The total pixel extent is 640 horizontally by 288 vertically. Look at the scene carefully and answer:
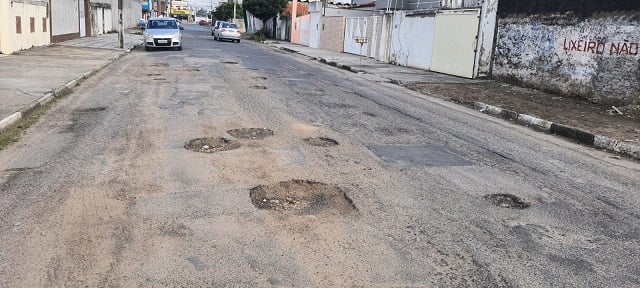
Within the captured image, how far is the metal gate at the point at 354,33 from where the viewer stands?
28413 mm

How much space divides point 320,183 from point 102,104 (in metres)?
6.33

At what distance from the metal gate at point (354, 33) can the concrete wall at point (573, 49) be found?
40.7ft

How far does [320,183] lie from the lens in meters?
5.47

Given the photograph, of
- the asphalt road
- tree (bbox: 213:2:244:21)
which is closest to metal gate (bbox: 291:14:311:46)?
the asphalt road

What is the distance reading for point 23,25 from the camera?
20406mm

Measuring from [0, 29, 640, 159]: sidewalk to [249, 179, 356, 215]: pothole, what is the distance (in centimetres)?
490

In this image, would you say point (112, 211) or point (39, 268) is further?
point (112, 211)

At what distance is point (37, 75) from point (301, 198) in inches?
441

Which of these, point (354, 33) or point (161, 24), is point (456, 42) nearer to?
point (354, 33)

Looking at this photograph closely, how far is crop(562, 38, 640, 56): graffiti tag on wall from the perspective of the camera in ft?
38.1

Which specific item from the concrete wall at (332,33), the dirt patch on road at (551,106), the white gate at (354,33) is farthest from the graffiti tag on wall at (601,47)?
the concrete wall at (332,33)

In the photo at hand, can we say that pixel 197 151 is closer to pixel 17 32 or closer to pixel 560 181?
pixel 560 181

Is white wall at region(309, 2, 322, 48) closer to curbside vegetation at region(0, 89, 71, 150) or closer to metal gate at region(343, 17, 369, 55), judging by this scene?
metal gate at region(343, 17, 369, 55)

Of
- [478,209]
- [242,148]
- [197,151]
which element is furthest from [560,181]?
[197,151]
